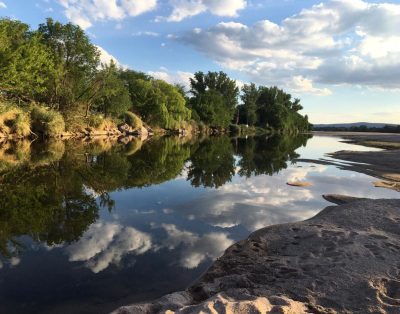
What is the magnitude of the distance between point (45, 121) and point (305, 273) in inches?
1752

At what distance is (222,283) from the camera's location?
24.1 feet

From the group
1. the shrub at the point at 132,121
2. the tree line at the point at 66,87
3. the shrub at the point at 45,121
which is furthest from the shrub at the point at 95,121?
the shrub at the point at 132,121

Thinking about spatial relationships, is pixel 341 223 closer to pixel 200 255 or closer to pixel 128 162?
pixel 200 255

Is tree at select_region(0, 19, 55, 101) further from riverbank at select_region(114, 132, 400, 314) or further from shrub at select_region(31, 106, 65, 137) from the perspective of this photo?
riverbank at select_region(114, 132, 400, 314)

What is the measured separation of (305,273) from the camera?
7461mm

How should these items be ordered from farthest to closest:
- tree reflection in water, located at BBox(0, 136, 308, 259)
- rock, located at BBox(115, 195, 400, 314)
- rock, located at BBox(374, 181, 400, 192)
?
rock, located at BBox(374, 181, 400, 192) < tree reflection in water, located at BBox(0, 136, 308, 259) < rock, located at BBox(115, 195, 400, 314)

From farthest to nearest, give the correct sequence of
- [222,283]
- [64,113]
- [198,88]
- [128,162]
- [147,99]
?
[198,88] → [147,99] → [64,113] → [128,162] → [222,283]

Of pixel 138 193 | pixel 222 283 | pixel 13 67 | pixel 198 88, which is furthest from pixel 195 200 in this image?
pixel 198 88

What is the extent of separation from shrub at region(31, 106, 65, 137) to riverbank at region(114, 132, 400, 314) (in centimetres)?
4069

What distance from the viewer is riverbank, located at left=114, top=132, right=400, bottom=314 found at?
6.01 m

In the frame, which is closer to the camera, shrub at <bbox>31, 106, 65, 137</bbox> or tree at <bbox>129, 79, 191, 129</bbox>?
shrub at <bbox>31, 106, 65, 137</bbox>

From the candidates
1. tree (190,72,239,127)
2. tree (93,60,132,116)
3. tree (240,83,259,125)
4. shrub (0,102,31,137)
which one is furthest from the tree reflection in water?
tree (240,83,259,125)

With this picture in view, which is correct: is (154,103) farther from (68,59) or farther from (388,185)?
(388,185)

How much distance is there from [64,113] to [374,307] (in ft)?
173
